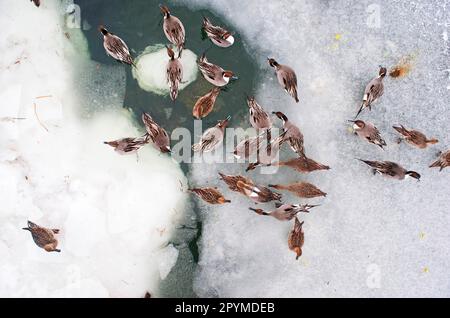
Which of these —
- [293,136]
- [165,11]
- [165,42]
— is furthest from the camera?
[165,42]

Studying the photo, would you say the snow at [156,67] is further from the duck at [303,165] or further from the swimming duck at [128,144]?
the duck at [303,165]

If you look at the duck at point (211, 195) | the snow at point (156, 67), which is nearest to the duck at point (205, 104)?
the snow at point (156, 67)

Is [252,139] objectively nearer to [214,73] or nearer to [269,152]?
[269,152]

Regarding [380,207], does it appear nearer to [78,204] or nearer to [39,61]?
[78,204]

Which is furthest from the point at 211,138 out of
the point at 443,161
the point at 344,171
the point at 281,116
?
the point at 443,161

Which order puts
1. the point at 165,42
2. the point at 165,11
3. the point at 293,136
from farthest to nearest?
the point at 165,42 → the point at 293,136 → the point at 165,11

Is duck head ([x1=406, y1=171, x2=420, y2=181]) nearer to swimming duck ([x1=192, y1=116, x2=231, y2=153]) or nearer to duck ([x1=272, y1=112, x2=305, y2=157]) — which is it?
duck ([x1=272, y1=112, x2=305, y2=157])
